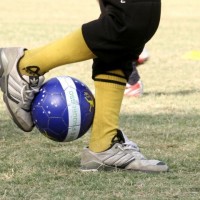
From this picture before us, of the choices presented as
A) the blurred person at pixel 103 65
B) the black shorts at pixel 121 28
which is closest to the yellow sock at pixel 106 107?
the blurred person at pixel 103 65

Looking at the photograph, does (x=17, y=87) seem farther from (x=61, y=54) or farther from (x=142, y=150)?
(x=142, y=150)

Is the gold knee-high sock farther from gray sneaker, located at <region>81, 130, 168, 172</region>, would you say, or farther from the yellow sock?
gray sneaker, located at <region>81, 130, 168, 172</region>

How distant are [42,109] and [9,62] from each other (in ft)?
1.15

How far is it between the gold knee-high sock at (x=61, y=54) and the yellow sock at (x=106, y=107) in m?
0.20

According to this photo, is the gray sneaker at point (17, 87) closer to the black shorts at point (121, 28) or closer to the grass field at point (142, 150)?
the grass field at point (142, 150)

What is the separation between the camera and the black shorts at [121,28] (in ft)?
13.0

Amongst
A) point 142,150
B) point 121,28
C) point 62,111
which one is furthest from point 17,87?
point 142,150

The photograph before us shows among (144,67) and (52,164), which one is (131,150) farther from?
(144,67)

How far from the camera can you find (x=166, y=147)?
194 inches

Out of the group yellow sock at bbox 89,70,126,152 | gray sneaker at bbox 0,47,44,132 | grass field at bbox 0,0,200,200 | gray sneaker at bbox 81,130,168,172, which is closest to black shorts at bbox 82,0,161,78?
yellow sock at bbox 89,70,126,152

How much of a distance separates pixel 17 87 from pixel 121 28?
2.27 feet

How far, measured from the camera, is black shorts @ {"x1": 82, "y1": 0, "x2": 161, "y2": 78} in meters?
3.95

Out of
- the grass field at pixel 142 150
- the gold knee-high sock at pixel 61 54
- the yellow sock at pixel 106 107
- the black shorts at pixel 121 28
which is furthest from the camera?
the yellow sock at pixel 106 107

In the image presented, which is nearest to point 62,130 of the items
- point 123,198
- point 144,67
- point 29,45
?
point 123,198
